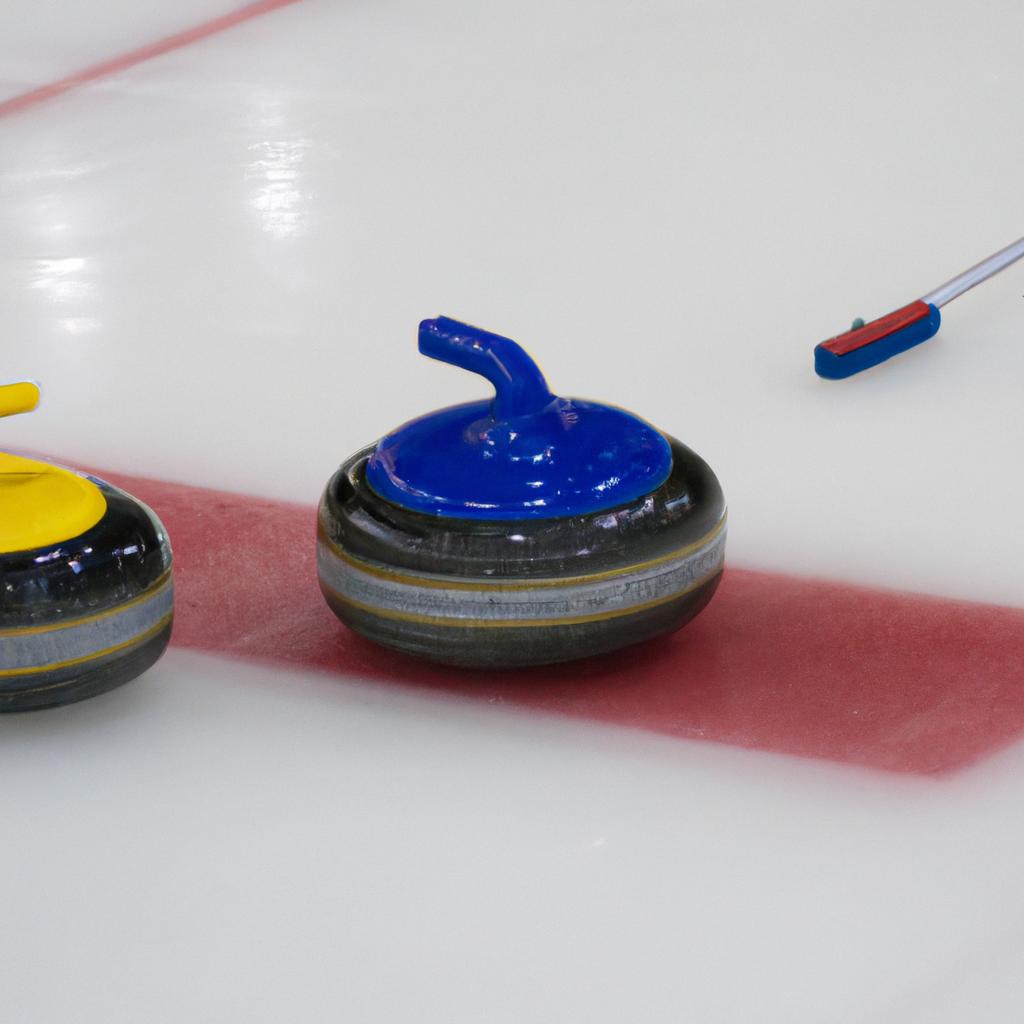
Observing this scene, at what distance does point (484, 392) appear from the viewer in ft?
6.12

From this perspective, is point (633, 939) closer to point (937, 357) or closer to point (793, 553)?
point (793, 553)

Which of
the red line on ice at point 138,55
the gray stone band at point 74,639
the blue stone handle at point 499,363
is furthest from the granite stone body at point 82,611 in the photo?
the red line on ice at point 138,55

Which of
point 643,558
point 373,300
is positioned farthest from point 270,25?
point 643,558

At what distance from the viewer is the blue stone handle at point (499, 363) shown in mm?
1126

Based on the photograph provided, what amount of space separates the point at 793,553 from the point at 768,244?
0.80 metres

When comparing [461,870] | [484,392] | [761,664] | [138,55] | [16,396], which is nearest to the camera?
[461,870]

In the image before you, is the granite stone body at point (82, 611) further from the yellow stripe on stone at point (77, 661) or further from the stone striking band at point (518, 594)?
the stone striking band at point (518, 594)

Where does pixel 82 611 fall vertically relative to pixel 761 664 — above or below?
above

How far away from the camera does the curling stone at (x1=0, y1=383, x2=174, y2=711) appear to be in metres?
1.03

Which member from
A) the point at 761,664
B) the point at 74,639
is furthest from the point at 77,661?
the point at 761,664

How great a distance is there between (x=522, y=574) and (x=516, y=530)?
0.10 feet

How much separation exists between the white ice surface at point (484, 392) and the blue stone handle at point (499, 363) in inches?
8.6

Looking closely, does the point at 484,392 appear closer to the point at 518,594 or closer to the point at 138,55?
the point at 518,594

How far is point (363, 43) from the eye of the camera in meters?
2.94
